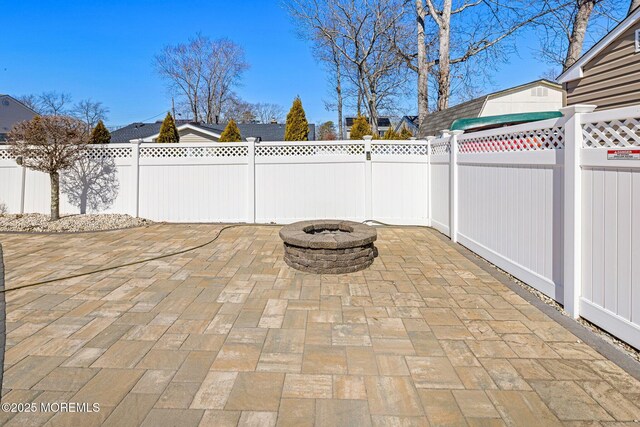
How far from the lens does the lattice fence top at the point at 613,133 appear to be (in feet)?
7.79

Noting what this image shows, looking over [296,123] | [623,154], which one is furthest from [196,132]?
[623,154]

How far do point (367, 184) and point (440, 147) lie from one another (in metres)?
1.53

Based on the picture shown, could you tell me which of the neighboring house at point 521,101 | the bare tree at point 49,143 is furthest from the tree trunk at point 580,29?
the bare tree at point 49,143

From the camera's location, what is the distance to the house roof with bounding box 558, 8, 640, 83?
14.8 feet

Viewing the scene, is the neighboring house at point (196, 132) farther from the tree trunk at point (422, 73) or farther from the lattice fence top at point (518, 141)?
the lattice fence top at point (518, 141)

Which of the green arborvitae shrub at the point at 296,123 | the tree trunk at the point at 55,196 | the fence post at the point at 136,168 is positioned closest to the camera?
the tree trunk at the point at 55,196

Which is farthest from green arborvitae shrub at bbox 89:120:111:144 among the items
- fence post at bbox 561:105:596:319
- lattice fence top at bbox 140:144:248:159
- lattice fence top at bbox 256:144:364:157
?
fence post at bbox 561:105:596:319

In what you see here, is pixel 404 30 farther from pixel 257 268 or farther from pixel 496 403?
pixel 496 403

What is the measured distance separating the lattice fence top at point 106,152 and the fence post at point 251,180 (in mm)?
2516

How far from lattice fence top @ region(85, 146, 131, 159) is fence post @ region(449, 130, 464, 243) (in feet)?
20.4

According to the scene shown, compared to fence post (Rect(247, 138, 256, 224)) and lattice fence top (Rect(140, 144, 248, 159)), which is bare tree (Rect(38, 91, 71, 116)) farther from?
fence post (Rect(247, 138, 256, 224))

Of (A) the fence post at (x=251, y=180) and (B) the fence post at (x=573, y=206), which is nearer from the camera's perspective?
(B) the fence post at (x=573, y=206)

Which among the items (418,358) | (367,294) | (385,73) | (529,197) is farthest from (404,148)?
(385,73)

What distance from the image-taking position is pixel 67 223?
697 centimetres
